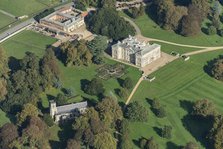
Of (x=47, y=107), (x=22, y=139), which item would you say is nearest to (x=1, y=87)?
(x=47, y=107)

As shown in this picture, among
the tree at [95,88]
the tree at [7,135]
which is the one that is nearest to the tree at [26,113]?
the tree at [7,135]

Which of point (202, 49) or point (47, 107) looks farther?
point (202, 49)

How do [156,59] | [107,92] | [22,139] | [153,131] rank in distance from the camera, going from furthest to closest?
[156,59], [107,92], [153,131], [22,139]

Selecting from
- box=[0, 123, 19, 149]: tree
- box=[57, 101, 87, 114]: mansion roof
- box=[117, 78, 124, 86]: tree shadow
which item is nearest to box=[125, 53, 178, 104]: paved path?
box=[117, 78, 124, 86]: tree shadow

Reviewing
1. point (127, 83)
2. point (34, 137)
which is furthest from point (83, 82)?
point (34, 137)

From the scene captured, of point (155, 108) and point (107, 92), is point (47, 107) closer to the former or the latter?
point (107, 92)

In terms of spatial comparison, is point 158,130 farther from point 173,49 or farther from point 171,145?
point 173,49

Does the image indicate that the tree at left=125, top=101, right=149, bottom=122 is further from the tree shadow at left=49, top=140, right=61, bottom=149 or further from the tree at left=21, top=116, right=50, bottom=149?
the tree at left=21, top=116, right=50, bottom=149

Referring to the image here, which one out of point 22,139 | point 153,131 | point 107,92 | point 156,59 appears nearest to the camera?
point 22,139
